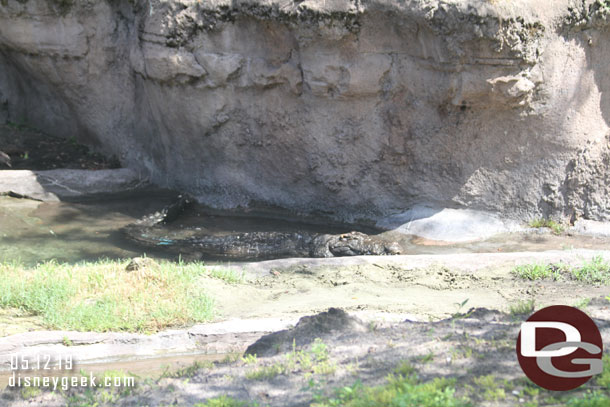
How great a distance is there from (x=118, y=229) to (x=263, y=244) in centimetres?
192

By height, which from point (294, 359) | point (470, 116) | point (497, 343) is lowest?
point (294, 359)

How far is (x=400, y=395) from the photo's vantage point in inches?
107

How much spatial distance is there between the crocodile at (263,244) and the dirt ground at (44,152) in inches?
126

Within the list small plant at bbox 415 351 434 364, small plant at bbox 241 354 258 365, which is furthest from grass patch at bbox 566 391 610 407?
small plant at bbox 241 354 258 365

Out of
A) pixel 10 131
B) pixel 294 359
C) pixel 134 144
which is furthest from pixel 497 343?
pixel 10 131

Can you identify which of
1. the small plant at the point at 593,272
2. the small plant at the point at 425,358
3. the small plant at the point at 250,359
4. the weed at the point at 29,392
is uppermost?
the small plant at the point at 425,358

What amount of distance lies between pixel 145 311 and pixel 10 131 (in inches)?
314

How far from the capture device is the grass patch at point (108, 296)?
4.58 metres

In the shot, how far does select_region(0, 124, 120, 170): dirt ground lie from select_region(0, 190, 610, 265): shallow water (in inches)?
58.5

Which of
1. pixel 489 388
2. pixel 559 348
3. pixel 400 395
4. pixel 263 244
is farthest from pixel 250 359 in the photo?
pixel 263 244

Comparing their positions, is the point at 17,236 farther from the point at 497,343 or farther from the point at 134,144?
the point at 497,343

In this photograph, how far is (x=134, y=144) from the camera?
34.3 ft

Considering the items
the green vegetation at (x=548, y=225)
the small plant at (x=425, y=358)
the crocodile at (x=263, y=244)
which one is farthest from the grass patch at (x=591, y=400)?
the green vegetation at (x=548, y=225)

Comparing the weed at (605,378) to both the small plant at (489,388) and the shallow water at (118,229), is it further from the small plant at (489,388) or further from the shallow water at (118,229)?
the shallow water at (118,229)
